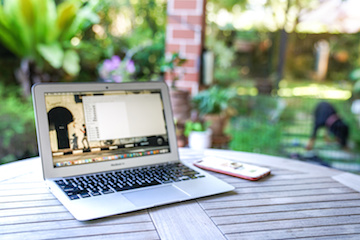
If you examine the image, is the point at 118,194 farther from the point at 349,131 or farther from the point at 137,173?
the point at 349,131

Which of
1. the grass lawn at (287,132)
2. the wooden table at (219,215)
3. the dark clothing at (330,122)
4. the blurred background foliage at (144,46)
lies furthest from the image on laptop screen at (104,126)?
the dark clothing at (330,122)

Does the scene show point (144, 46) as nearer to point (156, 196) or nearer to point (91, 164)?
point (91, 164)

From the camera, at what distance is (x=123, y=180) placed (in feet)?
3.01

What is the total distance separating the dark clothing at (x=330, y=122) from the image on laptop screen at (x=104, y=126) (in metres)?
2.57

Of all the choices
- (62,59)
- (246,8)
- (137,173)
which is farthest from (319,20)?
(137,173)

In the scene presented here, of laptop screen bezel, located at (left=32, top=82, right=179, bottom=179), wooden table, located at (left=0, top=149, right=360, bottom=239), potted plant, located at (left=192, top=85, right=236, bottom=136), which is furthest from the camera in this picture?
potted plant, located at (left=192, top=85, right=236, bottom=136)

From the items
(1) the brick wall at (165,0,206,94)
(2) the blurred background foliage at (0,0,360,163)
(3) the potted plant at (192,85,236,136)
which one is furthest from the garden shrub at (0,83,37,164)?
(3) the potted plant at (192,85,236,136)

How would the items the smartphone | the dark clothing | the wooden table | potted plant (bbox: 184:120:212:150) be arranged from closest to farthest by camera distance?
1. the wooden table
2. the smartphone
3. potted plant (bbox: 184:120:212:150)
4. the dark clothing

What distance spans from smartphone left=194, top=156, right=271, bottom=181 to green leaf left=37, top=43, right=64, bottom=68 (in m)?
2.07

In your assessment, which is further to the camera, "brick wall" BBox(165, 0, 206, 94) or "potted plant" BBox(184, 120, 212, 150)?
"brick wall" BBox(165, 0, 206, 94)

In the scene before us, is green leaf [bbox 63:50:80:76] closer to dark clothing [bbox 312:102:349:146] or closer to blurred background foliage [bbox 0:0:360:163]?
blurred background foliage [bbox 0:0:360:163]

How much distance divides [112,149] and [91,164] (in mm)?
77

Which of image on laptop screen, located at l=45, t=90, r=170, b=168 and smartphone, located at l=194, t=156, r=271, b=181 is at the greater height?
image on laptop screen, located at l=45, t=90, r=170, b=168

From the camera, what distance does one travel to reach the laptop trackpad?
804 millimetres
